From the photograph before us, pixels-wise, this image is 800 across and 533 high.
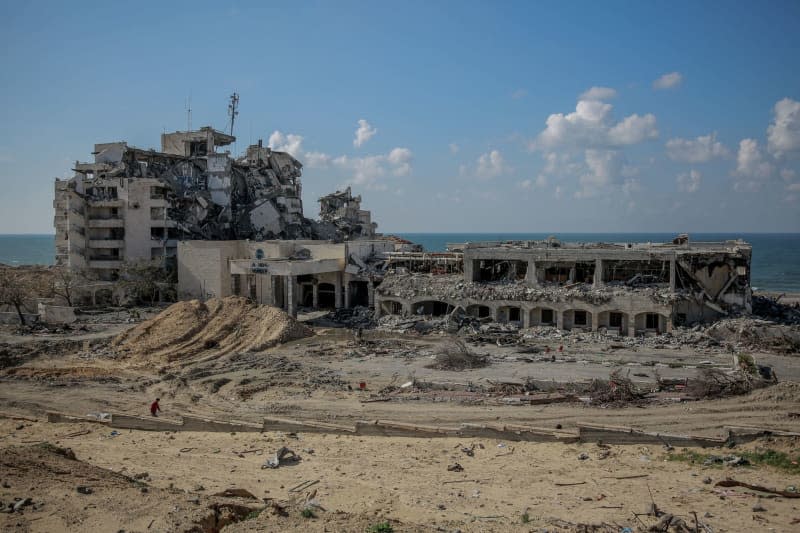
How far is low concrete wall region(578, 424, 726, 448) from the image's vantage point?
1738 cm

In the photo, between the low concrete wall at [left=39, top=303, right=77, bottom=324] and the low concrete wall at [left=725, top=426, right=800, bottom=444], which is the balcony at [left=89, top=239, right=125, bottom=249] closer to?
the low concrete wall at [left=39, top=303, right=77, bottom=324]

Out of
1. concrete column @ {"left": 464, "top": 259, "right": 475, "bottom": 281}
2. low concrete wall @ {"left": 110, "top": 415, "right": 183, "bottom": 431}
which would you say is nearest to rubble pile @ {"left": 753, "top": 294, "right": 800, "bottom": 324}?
concrete column @ {"left": 464, "top": 259, "right": 475, "bottom": 281}

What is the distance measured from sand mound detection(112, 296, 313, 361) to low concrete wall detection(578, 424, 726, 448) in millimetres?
21137

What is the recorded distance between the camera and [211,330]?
1412 inches

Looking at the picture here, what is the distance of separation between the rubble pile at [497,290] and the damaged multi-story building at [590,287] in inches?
2.4

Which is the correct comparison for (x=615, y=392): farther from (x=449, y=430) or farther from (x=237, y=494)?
(x=237, y=494)

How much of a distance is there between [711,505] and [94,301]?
45841mm

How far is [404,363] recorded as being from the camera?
100ft

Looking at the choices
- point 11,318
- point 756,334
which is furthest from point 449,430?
point 11,318

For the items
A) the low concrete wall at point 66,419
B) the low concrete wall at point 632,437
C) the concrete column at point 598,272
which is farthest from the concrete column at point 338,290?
the low concrete wall at point 632,437

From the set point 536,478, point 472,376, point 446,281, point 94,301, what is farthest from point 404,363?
point 94,301

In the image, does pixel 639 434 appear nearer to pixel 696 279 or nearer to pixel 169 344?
pixel 696 279

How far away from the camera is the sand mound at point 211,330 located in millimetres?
33688

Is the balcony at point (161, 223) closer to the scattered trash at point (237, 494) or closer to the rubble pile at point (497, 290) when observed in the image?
the rubble pile at point (497, 290)
